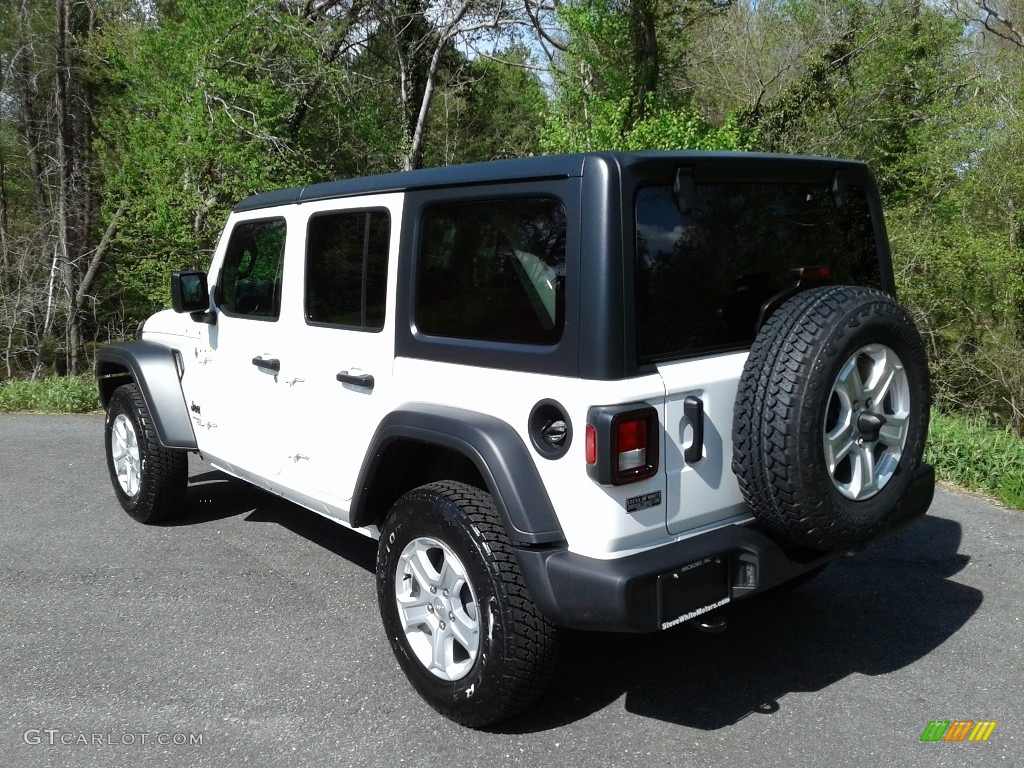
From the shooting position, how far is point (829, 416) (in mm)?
2941

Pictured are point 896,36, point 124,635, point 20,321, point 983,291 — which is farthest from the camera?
point 896,36

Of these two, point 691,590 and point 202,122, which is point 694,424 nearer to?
point 691,590

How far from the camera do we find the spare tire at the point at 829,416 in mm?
2768

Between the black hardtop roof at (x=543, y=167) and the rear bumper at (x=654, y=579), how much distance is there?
3.91 feet

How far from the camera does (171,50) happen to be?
10727 mm

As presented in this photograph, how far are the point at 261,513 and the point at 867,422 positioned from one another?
3964 millimetres

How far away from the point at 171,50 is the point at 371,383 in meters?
8.86

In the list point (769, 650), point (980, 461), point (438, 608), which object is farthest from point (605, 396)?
point (980, 461)

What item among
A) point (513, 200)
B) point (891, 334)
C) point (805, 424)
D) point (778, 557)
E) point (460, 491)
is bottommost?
point (778, 557)

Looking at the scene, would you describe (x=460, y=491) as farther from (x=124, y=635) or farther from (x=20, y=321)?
(x=20, y=321)

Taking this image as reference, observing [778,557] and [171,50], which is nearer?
[778,557]

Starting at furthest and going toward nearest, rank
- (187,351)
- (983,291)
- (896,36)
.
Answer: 1. (896,36)
2. (983,291)
3. (187,351)

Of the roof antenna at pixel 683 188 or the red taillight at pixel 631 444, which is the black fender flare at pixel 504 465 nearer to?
the red taillight at pixel 631 444

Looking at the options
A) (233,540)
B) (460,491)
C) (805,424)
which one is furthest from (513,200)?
(233,540)
